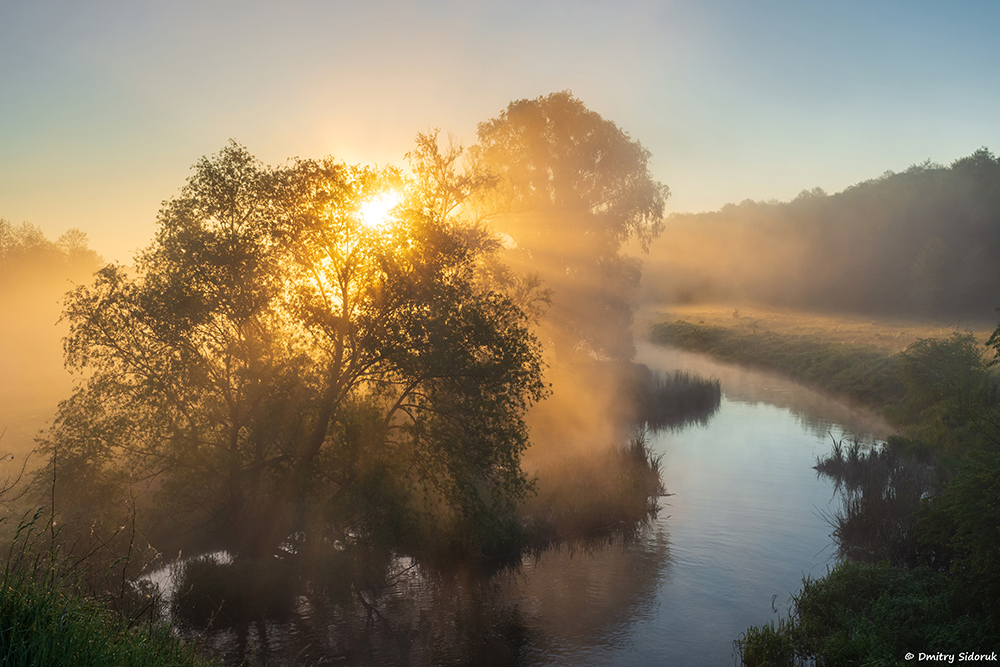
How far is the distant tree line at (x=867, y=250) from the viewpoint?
96125mm

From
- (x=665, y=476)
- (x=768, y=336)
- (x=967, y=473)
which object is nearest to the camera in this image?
(x=967, y=473)

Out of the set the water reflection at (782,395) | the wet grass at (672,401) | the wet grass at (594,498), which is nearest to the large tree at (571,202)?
the wet grass at (672,401)

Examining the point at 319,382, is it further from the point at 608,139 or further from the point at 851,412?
the point at 851,412

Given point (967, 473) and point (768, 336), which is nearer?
point (967, 473)

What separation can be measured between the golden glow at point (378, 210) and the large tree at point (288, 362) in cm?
10

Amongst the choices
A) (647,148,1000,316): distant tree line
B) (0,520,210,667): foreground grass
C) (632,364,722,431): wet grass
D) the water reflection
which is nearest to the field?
the water reflection

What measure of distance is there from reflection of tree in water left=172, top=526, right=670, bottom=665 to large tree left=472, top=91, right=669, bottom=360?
23251 millimetres

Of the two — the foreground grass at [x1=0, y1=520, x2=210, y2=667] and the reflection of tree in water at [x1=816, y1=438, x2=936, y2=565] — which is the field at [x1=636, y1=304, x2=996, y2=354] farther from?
the foreground grass at [x1=0, y1=520, x2=210, y2=667]

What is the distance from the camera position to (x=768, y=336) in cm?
6950

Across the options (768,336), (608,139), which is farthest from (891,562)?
(768,336)

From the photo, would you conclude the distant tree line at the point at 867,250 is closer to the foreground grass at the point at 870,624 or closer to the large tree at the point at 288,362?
the foreground grass at the point at 870,624

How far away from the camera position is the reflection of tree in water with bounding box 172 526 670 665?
15.2 meters

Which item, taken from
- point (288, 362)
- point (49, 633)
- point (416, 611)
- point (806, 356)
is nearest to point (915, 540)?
point (416, 611)

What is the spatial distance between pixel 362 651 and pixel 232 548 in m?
5.77
